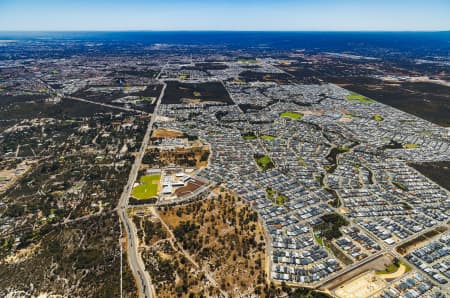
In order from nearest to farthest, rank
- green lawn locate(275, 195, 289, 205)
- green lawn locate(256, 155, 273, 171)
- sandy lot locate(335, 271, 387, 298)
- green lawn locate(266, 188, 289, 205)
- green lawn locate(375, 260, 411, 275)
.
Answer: sandy lot locate(335, 271, 387, 298), green lawn locate(375, 260, 411, 275), green lawn locate(275, 195, 289, 205), green lawn locate(266, 188, 289, 205), green lawn locate(256, 155, 273, 171)

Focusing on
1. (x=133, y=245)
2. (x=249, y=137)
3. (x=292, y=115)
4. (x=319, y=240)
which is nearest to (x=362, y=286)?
(x=319, y=240)

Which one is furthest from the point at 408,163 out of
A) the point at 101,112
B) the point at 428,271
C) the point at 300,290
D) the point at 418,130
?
the point at 101,112

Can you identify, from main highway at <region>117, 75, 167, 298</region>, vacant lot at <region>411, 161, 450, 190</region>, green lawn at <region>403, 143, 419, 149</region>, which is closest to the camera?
main highway at <region>117, 75, 167, 298</region>

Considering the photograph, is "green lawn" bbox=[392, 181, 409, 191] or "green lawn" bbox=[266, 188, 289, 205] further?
"green lawn" bbox=[392, 181, 409, 191]

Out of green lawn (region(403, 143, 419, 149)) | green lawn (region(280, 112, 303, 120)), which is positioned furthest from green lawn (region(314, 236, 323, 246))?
green lawn (region(280, 112, 303, 120))

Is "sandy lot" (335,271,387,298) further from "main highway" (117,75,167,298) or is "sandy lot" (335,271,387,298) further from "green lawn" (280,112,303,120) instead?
"green lawn" (280,112,303,120)

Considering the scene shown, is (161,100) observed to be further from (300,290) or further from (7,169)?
(300,290)

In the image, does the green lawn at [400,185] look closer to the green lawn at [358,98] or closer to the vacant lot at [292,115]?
the vacant lot at [292,115]

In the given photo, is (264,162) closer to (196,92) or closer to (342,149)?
(342,149)

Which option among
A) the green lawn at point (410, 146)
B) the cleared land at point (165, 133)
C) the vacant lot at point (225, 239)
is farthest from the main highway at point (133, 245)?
the green lawn at point (410, 146)
